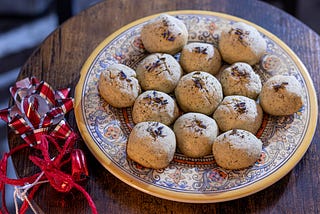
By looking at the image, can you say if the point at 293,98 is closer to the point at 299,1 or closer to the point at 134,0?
the point at 134,0

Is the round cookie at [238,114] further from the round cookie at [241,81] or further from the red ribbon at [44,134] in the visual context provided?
the red ribbon at [44,134]

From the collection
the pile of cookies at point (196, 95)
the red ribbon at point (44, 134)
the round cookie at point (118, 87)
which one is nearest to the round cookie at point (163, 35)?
the pile of cookies at point (196, 95)

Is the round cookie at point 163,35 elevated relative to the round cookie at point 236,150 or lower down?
elevated

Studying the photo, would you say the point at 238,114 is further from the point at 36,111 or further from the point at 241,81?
the point at 36,111

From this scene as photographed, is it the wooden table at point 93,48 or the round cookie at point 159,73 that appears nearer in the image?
the wooden table at point 93,48

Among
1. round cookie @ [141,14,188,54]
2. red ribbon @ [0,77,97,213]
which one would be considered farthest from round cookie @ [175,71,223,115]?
red ribbon @ [0,77,97,213]

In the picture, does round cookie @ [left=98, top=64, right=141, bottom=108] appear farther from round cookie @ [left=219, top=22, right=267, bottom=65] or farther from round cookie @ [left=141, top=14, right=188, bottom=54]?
round cookie @ [left=219, top=22, right=267, bottom=65]

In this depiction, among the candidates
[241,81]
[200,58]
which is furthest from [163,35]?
[241,81]
